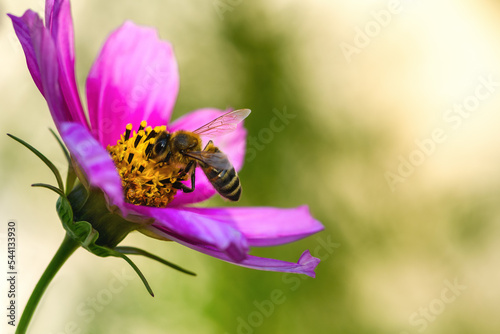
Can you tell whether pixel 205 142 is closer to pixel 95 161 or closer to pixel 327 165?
pixel 95 161

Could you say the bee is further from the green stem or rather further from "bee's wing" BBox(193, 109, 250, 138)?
the green stem

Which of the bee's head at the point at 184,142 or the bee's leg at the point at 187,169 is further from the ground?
the bee's head at the point at 184,142

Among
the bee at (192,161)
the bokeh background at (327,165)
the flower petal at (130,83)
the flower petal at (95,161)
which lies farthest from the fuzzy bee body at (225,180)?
the bokeh background at (327,165)

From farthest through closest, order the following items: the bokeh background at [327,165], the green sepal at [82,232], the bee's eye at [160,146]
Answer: the bokeh background at [327,165] < the bee's eye at [160,146] < the green sepal at [82,232]

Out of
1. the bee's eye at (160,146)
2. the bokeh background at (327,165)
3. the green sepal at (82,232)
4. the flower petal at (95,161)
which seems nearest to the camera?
the flower petal at (95,161)

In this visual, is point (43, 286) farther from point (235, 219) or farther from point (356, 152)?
point (356, 152)

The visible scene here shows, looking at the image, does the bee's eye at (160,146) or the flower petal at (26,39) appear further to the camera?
the bee's eye at (160,146)

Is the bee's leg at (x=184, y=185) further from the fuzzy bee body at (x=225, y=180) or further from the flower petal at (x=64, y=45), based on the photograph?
the flower petal at (x=64, y=45)

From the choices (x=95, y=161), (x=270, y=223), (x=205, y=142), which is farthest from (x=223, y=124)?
(x=95, y=161)
